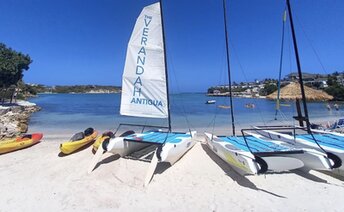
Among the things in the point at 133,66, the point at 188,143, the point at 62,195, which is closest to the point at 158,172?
the point at 188,143

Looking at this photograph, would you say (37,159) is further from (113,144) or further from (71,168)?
(113,144)

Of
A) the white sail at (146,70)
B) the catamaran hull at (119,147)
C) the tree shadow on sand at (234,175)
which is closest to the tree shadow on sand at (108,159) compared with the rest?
the catamaran hull at (119,147)

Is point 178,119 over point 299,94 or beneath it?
beneath

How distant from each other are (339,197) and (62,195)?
20.3 ft

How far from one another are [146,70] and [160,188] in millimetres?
4437

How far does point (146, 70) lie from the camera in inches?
346

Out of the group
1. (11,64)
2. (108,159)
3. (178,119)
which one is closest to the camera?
(108,159)

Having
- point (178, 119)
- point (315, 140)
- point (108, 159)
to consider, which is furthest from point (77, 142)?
point (178, 119)

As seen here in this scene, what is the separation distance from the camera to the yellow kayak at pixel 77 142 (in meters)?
8.77

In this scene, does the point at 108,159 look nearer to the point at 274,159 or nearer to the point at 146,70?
the point at 146,70

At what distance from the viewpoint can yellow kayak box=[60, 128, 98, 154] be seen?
8767mm

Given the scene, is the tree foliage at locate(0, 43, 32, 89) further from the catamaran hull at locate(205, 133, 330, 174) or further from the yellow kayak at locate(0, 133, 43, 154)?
the catamaran hull at locate(205, 133, 330, 174)

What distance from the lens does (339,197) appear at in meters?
5.29

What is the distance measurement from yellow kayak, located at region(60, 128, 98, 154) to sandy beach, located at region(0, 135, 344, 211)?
887 millimetres
